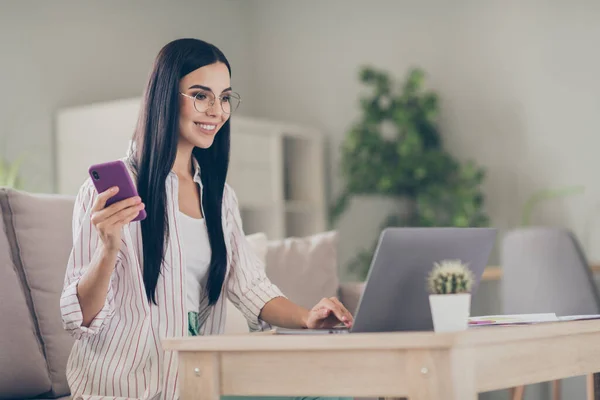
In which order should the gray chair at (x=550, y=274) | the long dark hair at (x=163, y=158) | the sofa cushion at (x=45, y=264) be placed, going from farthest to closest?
the gray chair at (x=550, y=274), the sofa cushion at (x=45, y=264), the long dark hair at (x=163, y=158)

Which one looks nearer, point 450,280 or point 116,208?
point 450,280

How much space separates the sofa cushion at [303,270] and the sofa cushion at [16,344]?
0.83 meters

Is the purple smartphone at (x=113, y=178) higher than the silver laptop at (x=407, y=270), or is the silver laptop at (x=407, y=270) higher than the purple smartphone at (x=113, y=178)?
the purple smartphone at (x=113, y=178)

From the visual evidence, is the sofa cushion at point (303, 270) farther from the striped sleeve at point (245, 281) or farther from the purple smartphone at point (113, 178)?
the purple smartphone at point (113, 178)

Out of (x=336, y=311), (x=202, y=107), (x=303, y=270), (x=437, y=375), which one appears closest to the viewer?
(x=437, y=375)

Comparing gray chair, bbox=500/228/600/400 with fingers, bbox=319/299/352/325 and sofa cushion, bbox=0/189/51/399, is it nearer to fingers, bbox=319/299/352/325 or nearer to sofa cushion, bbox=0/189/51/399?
fingers, bbox=319/299/352/325

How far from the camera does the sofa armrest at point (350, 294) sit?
2.65 meters

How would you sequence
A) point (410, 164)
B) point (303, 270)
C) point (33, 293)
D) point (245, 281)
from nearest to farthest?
point (245, 281), point (33, 293), point (303, 270), point (410, 164)

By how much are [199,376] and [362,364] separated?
0.24m

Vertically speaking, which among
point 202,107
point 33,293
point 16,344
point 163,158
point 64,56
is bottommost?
point 16,344

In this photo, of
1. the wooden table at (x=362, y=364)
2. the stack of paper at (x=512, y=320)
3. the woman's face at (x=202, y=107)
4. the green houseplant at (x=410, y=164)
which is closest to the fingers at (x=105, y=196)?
the wooden table at (x=362, y=364)

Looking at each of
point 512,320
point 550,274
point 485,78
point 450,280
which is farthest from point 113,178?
point 485,78

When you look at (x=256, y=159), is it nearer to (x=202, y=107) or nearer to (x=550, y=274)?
(x=550, y=274)

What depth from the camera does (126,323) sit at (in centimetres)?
164
